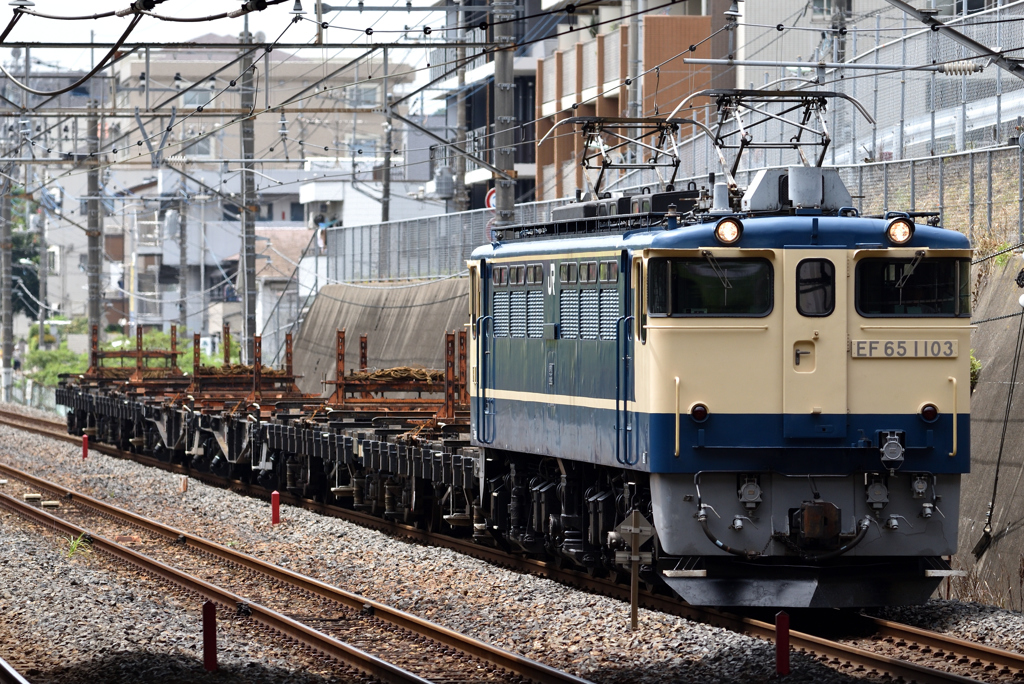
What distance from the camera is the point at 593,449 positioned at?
45.8ft

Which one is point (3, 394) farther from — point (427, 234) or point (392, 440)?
point (392, 440)

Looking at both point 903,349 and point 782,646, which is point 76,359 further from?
point 782,646

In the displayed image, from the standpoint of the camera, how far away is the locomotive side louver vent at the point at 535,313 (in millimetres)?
15133

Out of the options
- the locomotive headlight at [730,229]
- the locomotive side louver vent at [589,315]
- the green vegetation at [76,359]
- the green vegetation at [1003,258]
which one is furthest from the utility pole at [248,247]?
the locomotive headlight at [730,229]

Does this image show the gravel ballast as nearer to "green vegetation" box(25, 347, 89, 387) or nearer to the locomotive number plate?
the locomotive number plate

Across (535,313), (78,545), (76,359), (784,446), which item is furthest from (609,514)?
(76,359)

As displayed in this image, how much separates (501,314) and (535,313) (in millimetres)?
880

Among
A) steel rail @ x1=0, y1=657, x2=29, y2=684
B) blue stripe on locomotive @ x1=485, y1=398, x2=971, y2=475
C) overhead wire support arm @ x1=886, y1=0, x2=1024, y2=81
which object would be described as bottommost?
steel rail @ x1=0, y1=657, x2=29, y2=684

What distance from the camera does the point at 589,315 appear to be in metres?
14.2

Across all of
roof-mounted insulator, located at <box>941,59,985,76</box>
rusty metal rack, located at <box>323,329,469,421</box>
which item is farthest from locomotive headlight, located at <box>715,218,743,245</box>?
roof-mounted insulator, located at <box>941,59,985,76</box>

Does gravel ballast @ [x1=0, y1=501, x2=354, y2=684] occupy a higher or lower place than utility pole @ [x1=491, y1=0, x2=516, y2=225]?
lower

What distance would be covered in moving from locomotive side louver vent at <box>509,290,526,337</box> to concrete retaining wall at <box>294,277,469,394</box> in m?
18.3

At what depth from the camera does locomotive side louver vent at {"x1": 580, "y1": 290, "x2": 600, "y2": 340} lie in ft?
45.9

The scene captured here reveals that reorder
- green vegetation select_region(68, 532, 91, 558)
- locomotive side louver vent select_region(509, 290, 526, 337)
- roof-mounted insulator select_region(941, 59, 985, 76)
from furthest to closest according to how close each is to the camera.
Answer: roof-mounted insulator select_region(941, 59, 985, 76), green vegetation select_region(68, 532, 91, 558), locomotive side louver vent select_region(509, 290, 526, 337)
